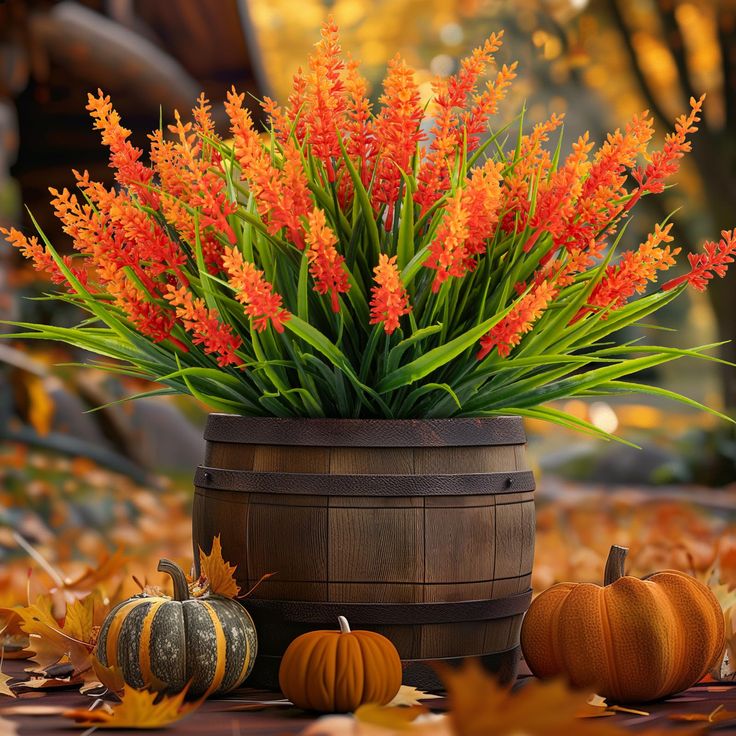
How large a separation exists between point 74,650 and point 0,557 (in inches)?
135

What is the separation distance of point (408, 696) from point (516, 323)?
2.13 ft

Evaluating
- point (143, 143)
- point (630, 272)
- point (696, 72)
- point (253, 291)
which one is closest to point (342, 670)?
point (253, 291)

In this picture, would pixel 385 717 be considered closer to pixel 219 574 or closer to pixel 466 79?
pixel 219 574

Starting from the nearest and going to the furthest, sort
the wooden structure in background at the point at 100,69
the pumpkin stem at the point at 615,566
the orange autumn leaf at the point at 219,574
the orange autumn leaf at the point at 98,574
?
the orange autumn leaf at the point at 219,574
the pumpkin stem at the point at 615,566
the orange autumn leaf at the point at 98,574
the wooden structure in background at the point at 100,69

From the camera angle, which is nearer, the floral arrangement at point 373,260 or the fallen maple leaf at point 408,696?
the fallen maple leaf at point 408,696

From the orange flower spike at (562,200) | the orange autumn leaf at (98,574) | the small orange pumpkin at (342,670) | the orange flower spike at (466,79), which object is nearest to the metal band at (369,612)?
the small orange pumpkin at (342,670)

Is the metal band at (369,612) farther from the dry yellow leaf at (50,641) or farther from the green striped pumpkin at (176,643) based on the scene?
the dry yellow leaf at (50,641)

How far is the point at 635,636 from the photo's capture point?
5.72 feet

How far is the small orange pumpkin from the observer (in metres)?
1.62

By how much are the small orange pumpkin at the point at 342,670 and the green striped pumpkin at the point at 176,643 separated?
118 mm

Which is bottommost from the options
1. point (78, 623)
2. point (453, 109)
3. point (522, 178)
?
point (78, 623)

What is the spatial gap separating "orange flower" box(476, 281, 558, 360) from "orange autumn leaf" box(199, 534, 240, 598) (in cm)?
57

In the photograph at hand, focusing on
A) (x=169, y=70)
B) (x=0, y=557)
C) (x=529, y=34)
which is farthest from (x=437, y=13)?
(x=0, y=557)

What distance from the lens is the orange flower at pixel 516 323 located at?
1.69 metres
